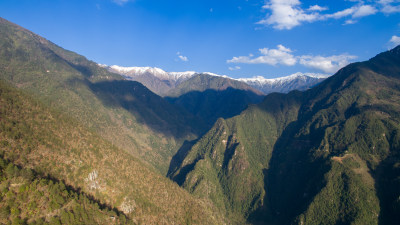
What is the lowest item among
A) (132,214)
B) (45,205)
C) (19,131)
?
(132,214)

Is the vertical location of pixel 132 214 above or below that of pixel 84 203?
below

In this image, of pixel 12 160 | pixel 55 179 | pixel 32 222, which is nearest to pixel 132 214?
pixel 55 179

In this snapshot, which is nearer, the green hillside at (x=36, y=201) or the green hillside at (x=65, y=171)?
the green hillside at (x=36, y=201)

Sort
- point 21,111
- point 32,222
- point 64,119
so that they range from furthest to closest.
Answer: point 64,119
point 21,111
point 32,222

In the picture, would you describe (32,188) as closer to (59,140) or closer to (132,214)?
(59,140)

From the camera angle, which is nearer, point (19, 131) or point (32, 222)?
point (32, 222)

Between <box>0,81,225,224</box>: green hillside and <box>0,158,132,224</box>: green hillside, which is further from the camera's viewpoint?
<box>0,81,225,224</box>: green hillside

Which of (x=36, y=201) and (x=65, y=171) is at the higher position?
(x=65, y=171)

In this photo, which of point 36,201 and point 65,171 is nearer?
point 36,201
